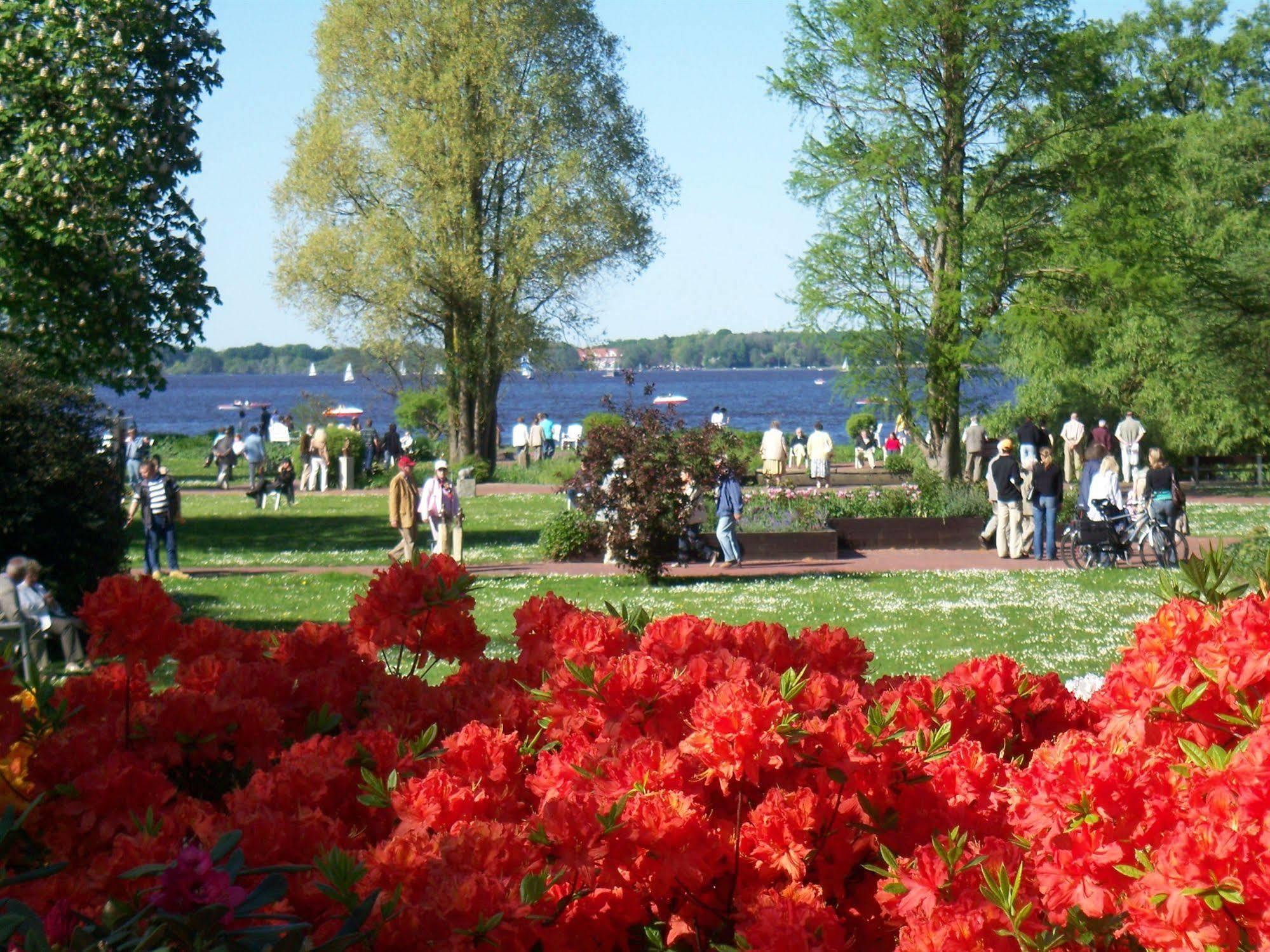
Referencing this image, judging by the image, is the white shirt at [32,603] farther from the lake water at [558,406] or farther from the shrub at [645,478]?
the lake water at [558,406]

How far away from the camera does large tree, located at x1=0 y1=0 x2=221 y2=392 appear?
16922mm

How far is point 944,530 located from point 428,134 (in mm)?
18625

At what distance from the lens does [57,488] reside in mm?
13266

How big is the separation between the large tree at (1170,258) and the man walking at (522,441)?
14.3 m

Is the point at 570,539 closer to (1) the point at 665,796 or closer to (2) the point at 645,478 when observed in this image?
(2) the point at 645,478

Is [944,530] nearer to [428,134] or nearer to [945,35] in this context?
[945,35]

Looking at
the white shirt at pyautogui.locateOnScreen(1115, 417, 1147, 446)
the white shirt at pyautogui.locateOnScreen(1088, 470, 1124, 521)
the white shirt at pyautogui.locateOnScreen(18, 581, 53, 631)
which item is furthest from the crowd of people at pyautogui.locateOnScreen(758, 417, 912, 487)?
the white shirt at pyautogui.locateOnScreen(18, 581, 53, 631)

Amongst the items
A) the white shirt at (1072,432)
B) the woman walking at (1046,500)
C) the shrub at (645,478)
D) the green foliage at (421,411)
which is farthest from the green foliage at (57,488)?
the green foliage at (421,411)

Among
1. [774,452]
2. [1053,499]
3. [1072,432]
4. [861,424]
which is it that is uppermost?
[861,424]

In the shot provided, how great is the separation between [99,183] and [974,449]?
20.2 meters

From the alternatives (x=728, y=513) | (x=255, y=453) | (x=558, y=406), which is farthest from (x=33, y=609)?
(x=558, y=406)

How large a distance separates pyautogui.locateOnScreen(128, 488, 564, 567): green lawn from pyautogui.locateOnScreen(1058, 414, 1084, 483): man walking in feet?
37.9

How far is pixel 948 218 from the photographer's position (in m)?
28.7

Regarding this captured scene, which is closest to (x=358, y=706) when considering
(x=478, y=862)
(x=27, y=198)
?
(x=478, y=862)
